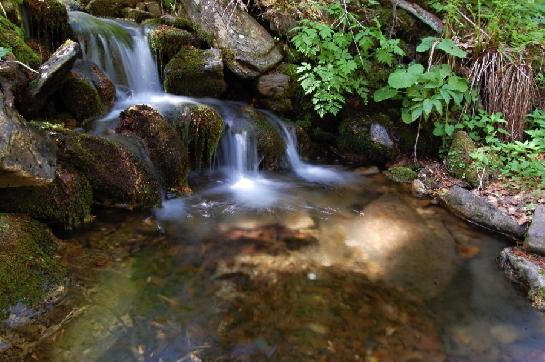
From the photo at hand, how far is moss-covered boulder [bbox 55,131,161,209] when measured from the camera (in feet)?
13.1

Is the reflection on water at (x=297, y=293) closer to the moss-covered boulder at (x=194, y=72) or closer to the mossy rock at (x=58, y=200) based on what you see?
the mossy rock at (x=58, y=200)

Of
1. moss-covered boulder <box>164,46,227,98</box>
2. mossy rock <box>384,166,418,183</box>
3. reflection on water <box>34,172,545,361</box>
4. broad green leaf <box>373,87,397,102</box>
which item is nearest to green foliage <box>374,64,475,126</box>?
broad green leaf <box>373,87,397,102</box>

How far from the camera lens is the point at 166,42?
6402mm

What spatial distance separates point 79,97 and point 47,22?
1.30 meters

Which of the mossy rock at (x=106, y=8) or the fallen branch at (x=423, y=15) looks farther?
the mossy rock at (x=106, y=8)

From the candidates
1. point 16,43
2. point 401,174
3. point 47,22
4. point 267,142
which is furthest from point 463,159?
point 47,22

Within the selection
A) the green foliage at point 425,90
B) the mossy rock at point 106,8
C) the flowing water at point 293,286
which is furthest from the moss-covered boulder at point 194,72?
the green foliage at point 425,90

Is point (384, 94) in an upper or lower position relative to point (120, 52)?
lower

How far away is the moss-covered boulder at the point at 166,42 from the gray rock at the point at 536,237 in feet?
18.0

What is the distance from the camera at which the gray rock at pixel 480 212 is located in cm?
455

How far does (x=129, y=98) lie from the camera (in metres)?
5.92

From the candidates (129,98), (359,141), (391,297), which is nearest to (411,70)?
(359,141)

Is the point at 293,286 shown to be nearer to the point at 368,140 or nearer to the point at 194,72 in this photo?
the point at 368,140

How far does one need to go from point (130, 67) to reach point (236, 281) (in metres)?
4.32
